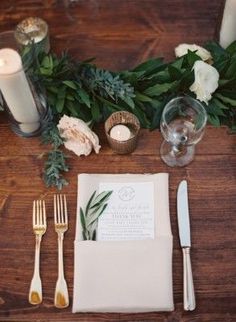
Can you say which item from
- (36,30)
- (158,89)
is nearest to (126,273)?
(158,89)

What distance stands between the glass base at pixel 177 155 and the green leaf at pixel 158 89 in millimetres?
110

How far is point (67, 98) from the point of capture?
843mm

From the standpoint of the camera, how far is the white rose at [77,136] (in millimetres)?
809

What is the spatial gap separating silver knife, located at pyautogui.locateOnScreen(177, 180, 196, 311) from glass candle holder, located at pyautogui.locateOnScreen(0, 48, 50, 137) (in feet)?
1.04

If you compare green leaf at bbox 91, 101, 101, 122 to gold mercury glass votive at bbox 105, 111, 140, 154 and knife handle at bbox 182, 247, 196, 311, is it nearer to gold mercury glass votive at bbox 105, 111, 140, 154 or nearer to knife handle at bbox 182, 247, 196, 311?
gold mercury glass votive at bbox 105, 111, 140, 154

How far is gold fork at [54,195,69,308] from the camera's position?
0.71 meters

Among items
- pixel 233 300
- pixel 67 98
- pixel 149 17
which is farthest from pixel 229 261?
pixel 149 17

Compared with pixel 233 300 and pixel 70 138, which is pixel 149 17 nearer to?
pixel 70 138

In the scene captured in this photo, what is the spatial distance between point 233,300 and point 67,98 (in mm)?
492

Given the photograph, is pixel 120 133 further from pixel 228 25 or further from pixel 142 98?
pixel 228 25

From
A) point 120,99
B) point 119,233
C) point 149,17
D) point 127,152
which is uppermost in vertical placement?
point 149,17

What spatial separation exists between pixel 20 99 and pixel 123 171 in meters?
0.24

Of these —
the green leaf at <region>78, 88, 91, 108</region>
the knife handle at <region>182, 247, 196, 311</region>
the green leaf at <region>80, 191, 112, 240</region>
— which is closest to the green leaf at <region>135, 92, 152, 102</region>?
the green leaf at <region>78, 88, 91, 108</region>

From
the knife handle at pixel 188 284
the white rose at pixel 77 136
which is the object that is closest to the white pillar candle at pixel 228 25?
the white rose at pixel 77 136
